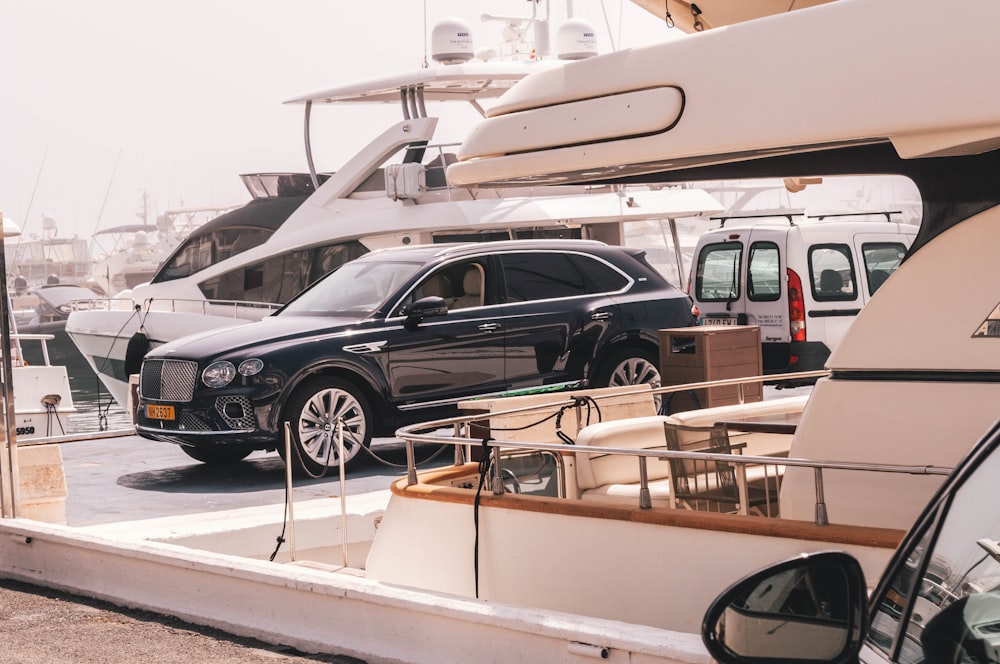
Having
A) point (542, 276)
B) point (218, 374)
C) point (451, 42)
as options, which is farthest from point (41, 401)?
point (451, 42)

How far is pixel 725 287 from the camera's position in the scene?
17688 millimetres

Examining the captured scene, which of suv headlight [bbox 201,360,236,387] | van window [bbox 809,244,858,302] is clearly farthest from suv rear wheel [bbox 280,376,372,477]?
van window [bbox 809,244,858,302]

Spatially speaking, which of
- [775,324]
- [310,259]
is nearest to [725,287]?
[775,324]

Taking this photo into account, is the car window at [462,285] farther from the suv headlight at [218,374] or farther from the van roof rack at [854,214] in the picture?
the van roof rack at [854,214]

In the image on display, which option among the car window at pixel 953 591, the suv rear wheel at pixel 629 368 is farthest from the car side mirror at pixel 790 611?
the suv rear wheel at pixel 629 368

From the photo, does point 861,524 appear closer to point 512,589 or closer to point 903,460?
point 903,460

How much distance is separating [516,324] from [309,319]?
1882 millimetres

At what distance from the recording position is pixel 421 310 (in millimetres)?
12031

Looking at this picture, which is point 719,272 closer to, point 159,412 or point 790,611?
point 159,412

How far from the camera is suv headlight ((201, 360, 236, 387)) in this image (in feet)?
Answer: 37.1

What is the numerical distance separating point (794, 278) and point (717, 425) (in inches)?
453

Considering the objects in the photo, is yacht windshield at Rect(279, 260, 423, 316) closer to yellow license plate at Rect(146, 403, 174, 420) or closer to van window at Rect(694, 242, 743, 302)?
yellow license plate at Rect(146, 403, 174, 420)

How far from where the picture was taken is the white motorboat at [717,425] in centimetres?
456

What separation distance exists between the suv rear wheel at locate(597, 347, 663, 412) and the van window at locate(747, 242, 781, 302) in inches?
163
